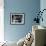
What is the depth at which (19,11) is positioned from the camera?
5609mm

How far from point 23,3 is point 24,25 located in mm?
921

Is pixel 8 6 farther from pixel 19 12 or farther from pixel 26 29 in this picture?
pixel 26 29

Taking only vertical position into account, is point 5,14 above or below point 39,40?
above

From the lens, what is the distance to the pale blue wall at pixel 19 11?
219 inches

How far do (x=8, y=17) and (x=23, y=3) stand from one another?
855 millimetres

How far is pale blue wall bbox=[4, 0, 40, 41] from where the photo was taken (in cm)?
557

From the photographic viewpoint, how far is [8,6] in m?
5.56

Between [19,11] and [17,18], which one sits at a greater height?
[19,11]

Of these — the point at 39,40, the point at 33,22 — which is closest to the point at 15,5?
the point at 33,22

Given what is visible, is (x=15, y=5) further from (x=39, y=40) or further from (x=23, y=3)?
(x=39, y=40)

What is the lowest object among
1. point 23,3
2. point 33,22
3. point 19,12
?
point 33,22

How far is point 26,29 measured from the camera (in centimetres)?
566

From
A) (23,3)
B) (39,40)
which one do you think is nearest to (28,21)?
(23,3)

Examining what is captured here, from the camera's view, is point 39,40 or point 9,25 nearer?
point 39,40
